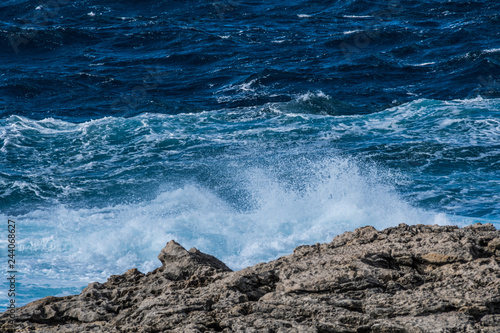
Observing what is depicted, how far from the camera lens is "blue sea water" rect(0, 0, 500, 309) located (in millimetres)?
11797

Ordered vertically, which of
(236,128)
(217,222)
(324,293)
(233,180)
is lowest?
(217,222)

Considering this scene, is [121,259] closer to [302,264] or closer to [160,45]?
[302,264]

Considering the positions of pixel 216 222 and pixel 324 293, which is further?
pixel 216 222

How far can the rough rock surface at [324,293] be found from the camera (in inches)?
171

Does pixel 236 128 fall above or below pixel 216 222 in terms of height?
above

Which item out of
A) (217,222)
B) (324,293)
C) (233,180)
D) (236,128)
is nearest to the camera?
(324,293)

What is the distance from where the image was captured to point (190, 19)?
28.9 meters

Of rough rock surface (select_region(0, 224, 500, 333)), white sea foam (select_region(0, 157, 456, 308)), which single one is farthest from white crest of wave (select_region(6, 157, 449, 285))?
rough rock surface (select_region(0, 224, 500, 333))

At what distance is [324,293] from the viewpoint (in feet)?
15.8

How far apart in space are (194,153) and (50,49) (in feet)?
44.3

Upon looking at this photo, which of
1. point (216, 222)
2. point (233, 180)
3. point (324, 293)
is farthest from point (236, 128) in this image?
point (324, 293)

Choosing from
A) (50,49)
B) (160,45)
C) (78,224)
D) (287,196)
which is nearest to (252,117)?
(287,196)

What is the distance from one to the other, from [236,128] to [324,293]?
1266 cm

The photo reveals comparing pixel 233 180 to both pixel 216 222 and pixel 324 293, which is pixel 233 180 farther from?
pixel 324 293
